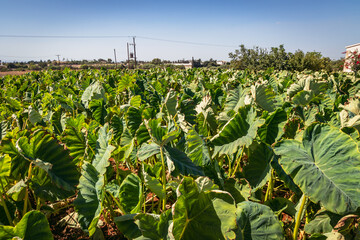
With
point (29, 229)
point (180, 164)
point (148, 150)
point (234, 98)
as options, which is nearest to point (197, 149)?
point (180, 164)

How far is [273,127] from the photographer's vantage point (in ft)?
4.29

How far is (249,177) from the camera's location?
1.25 metres

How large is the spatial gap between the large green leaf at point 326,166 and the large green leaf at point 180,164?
1.20ft

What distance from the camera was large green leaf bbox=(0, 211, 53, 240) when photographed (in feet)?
2.19

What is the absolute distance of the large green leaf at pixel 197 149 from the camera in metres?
1.14

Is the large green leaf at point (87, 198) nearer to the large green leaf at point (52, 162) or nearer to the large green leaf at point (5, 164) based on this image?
the large green leaf at point (52, 162)

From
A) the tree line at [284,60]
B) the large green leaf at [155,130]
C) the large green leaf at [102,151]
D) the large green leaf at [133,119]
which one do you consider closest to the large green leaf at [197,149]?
the large green leaf at [155,130]

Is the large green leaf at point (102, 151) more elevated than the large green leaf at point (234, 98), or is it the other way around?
the large green leaf at point (234, 98)

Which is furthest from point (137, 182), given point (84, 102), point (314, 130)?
point (84, 102)

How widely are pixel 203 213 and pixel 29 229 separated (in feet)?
1.71

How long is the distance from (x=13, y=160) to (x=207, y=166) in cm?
100

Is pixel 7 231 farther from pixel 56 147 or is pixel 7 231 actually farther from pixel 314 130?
pixel 314 130

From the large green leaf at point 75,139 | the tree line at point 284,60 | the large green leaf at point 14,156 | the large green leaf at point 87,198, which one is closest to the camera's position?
the large green leaf at point 87,198

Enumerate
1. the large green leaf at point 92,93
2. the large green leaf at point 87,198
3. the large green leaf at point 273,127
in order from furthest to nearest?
the large green leaf at point 92,93
the large green leaf at point 273,127
the large green leaf at point 87,198
